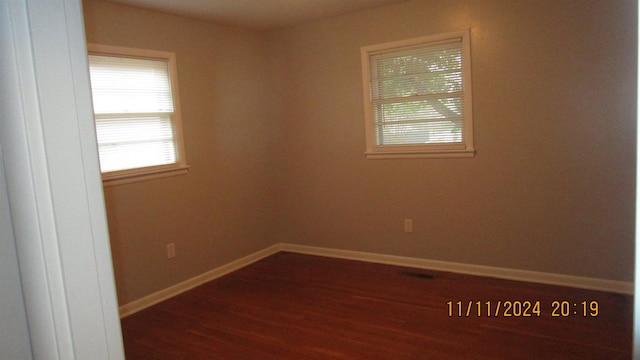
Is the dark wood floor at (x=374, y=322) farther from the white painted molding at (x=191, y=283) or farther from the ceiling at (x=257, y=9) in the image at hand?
the ceiling at (x=257, y=9)

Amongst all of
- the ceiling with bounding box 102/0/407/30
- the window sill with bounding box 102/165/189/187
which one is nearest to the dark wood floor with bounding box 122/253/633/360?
the window sill with bounding box 102/165/189/187

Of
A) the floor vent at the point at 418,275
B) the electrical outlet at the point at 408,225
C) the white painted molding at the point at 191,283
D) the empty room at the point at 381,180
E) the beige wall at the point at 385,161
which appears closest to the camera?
the empty room at the point at 381,180

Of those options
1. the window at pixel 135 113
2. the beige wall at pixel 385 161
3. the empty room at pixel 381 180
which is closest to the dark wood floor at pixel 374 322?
the empty room at pixel 381 180

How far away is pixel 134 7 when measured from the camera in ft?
11.0

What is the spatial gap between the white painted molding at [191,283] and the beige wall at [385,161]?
2.7 inches

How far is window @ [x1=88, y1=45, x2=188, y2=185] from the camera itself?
3.18 meters

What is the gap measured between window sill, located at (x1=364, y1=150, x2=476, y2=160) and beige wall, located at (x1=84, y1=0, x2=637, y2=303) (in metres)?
0.07

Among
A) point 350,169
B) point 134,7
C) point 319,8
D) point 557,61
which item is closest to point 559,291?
point 557,61

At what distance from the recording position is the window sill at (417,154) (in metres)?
3.63

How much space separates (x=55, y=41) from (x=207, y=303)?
3098mm

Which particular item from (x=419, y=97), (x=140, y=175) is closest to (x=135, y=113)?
(x=140, y=175)

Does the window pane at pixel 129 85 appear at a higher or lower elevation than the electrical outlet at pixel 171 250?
higher

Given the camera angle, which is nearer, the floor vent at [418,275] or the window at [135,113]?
the window at [135,113]

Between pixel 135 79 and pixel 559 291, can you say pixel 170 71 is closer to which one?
pixel 135 79
